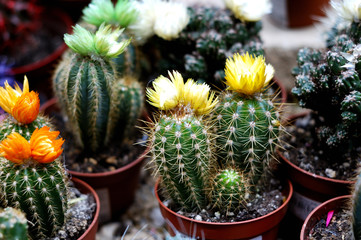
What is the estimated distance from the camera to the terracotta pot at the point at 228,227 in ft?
5.23

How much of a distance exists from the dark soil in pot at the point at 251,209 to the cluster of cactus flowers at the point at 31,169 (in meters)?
0.48

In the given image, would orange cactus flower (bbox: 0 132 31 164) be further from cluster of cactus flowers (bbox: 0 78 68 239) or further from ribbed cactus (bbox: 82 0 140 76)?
ribbed cactus (bbox: 82 0 140 76)

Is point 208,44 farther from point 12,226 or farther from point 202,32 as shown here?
point 12,226

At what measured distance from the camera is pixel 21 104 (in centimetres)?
153

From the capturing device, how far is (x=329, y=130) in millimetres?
1800

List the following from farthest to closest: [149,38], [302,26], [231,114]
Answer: [302,26]
[149,38]
[231,114]

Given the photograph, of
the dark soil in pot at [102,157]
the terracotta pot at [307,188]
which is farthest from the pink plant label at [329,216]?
the dark soil in pot at [102,157]

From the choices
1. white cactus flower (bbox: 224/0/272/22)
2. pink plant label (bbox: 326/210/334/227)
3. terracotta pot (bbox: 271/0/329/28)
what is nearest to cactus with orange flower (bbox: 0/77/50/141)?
white cactus flower (bbox: 224/0/272/22)

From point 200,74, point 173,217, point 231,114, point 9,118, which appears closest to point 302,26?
point 200,74

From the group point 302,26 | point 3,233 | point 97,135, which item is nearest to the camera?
point 3,233

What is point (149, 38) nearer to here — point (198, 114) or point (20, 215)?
point (198, 114)

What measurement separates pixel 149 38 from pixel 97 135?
60 centimetres

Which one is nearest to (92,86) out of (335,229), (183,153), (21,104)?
(21,104)

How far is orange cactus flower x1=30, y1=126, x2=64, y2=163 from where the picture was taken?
1.43 m
